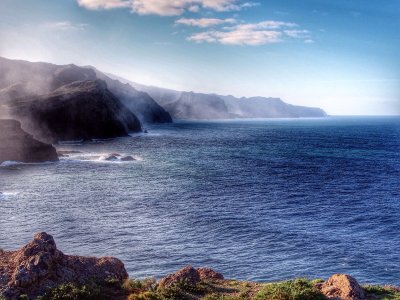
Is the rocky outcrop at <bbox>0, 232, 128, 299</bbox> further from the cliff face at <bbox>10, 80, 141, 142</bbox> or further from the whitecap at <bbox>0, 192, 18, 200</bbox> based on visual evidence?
the cliff face at <bbox>10, 80, 141, 142</bbox>

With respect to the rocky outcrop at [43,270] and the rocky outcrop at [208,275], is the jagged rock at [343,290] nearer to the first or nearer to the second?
the rocky outcrop at [208,275]

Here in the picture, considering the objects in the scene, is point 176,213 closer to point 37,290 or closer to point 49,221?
point 49,221

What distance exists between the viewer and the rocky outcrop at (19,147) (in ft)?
356

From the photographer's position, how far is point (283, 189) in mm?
Result: 78812

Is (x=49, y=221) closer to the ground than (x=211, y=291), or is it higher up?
closer to the ground

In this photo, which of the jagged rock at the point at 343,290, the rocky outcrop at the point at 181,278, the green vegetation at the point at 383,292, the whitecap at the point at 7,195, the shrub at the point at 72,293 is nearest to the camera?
the shrub at the point at 72,293

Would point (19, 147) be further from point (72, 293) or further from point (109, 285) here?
point (72, 293)

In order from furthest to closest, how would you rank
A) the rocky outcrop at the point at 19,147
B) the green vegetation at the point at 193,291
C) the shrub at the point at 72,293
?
the rocky outcrop at the point at 19,147
the green vegetation at the point at 193,291
the shrub at the point at 72,293

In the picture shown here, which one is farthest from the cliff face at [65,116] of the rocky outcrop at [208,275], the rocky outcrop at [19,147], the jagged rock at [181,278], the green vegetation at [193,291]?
the jagged rock at [181,278]

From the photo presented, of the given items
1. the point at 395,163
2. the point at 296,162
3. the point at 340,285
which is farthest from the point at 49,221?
the point at 395,163

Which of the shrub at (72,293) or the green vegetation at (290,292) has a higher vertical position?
the shrub at (72,293)

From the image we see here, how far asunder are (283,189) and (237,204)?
1641 centimetres

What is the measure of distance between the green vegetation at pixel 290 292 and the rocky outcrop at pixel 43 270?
8214 mm

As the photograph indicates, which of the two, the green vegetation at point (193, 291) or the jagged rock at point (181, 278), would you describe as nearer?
the green vegetation at point (193, 291)
